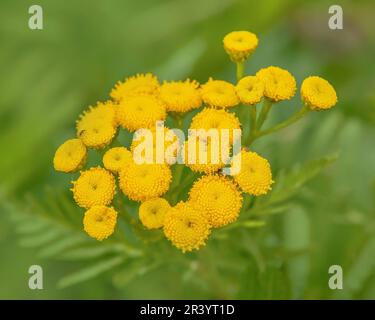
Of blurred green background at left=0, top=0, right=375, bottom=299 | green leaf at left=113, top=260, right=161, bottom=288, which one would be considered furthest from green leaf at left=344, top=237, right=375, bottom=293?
green leaf at left=113, top=260, right=161, bottom=288

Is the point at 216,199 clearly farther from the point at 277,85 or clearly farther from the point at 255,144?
the point at 255,144

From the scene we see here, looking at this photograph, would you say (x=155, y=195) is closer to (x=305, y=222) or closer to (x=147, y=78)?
(x=147, y=78)

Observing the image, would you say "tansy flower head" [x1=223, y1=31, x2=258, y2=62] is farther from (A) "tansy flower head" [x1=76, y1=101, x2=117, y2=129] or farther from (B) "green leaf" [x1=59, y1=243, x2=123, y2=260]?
(B) "green leaf" [x1=59, y1=243, x2=123, y2=260]

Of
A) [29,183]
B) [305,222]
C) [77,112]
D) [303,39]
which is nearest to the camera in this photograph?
[305,222]

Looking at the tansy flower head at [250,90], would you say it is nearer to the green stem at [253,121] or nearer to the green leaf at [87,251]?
the green stem at [253,121]

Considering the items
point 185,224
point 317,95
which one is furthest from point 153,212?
point 317,95
